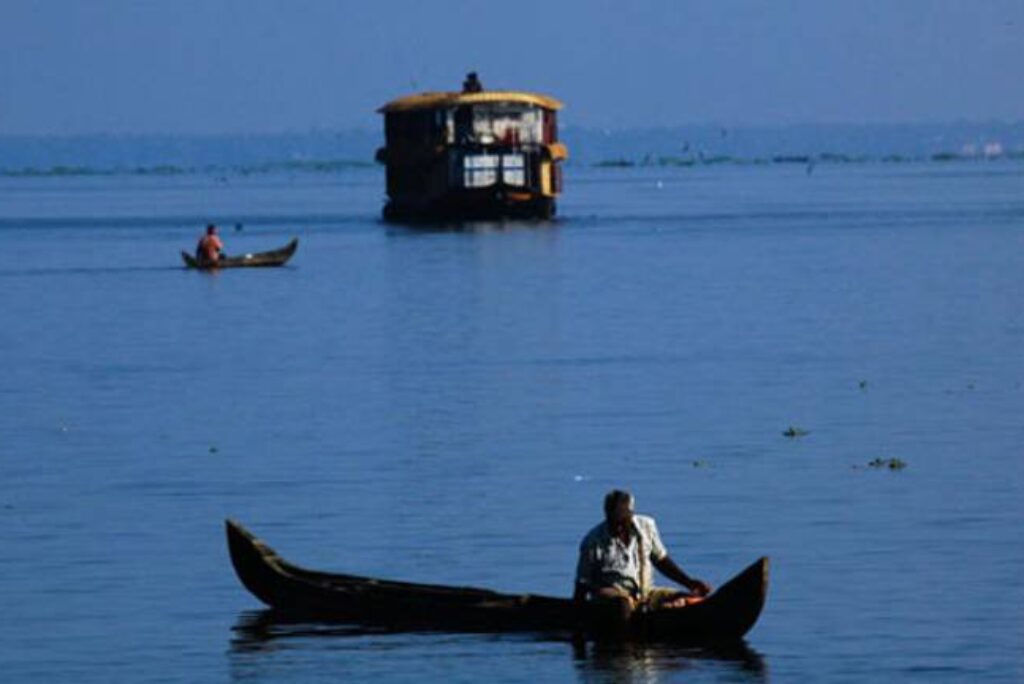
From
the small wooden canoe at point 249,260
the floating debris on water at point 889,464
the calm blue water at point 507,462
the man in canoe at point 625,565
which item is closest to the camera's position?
the man in canoe at point 625,565

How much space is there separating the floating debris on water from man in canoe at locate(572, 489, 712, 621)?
43.7 feet

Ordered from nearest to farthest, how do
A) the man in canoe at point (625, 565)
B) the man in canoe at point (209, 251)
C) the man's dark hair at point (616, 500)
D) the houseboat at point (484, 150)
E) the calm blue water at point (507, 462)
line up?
the man's dark hair at point (616, 500) < the man in canoe at point (625, 565) < the calm blue water at point (507, 462) < the man in canoe at point (209, 251) < the houseboat at point (484, 150)

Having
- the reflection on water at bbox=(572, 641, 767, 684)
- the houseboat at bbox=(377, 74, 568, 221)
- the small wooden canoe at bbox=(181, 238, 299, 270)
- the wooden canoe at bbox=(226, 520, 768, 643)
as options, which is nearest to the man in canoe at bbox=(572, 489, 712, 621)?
the wooden canoe at bbox=(226, 520, 768, 643)

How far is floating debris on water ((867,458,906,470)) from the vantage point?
3969cm

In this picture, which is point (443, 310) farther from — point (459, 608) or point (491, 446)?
point (459, 608)

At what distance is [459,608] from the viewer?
91.0ft

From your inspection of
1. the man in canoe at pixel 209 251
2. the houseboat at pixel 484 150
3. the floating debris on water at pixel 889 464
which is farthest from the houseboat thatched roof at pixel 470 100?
the floating debris on water at pixel 889 464

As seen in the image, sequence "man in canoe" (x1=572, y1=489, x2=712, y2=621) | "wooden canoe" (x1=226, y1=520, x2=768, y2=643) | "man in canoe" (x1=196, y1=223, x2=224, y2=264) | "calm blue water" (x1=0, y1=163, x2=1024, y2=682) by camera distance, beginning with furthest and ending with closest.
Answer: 1. "man in canoe" (x1=196, y1=223, x2=224, y2=264)
2. "calm blue water" (x1=0, y1=163, x2=1024, y2=682)
3. "wooden canoe" (x1=226, y1=520, x2=768, y2=643)
4. "man in canoe" (x1=572, y1=489, x2=712, y2=621)

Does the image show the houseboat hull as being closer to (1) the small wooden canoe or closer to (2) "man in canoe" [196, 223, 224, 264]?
(1) the small wooden canoe

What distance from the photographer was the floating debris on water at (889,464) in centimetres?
3969

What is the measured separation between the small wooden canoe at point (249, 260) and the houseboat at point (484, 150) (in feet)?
90.4

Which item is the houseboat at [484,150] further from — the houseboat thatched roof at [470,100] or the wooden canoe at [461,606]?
the wooden canoe at [461,606]

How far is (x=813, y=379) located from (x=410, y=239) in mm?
75909

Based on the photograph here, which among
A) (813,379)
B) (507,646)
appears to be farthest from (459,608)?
(813,379)
